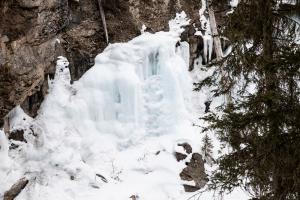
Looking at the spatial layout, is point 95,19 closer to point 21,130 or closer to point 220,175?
point 21,130

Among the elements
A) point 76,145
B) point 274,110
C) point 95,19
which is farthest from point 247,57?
point 95,19

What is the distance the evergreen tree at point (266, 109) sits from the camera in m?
5.15

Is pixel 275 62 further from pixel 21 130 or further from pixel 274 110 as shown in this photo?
pixel 21 130

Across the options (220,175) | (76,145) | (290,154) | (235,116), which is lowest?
(76,145)

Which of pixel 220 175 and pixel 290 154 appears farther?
pixel 220 175

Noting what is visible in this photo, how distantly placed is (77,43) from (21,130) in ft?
13.5

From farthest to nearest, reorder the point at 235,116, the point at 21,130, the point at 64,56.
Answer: the point at 64,56 → the point at 21,130 → the point at 235,116

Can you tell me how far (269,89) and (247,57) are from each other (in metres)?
0.55

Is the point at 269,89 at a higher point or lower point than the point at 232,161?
higher

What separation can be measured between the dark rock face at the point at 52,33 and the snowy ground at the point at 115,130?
464 millimetres

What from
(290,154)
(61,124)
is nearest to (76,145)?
(61,124)

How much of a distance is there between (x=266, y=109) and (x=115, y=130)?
26.4 feet

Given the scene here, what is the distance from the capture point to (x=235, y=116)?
546 centimetres

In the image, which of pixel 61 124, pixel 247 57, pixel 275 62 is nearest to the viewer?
pixel 275 62
